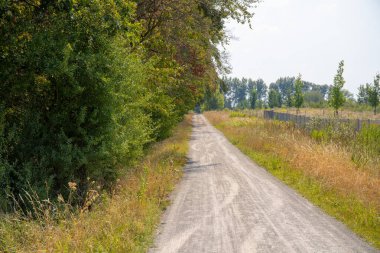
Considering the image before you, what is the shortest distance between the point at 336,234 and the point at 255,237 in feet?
5.77

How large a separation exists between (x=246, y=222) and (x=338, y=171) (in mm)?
5317

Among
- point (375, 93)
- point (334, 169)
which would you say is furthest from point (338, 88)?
point (334, 169)

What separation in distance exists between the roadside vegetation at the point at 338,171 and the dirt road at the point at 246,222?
0.47 metres

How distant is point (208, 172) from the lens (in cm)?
1508

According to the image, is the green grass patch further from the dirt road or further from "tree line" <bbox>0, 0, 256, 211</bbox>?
"tree line" <bbox>0, 0, 256, 211</bbox>

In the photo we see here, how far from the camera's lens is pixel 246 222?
8.10 m

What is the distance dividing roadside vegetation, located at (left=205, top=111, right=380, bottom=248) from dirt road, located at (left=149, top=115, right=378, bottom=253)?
0.47 meters

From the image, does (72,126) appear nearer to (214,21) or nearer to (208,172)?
(208,172)

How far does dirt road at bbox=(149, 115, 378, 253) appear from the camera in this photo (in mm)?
6656

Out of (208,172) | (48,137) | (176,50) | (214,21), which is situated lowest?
(208,172)

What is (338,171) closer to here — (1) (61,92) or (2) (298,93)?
(1) (61,92)

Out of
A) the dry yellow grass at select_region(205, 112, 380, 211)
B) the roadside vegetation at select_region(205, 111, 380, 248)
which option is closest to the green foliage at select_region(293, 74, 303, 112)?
the roadside vegetation at select_region(205, 111, 380, 248)

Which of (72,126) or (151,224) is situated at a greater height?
(72,126)

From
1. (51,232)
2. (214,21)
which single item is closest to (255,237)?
(51,232)
